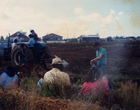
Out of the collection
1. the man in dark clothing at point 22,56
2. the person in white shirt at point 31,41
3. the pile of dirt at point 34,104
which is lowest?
the pile of dirt at point 34,104

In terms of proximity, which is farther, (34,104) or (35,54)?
(35,54)

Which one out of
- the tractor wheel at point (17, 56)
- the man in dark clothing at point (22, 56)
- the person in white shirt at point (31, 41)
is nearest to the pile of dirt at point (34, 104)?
the tractor wheel at point (17, 56)

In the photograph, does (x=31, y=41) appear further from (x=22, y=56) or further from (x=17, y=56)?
(x=17, y=56)

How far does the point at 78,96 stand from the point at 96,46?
2.25 meters

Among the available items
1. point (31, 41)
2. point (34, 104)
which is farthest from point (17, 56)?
point (34, 104)

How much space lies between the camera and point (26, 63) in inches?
332

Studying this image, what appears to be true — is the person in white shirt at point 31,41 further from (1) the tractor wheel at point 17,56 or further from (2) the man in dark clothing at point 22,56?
(1) the tractor wheel at point 17,56

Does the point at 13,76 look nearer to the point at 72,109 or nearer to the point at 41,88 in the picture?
the point at 41,88

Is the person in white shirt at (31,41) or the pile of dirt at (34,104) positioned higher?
the person in white shirt at (31,41)

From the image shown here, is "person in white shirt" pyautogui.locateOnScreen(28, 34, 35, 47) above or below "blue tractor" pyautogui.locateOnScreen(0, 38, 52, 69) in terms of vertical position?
above

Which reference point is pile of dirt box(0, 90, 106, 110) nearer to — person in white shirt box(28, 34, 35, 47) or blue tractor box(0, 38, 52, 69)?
blue tractor box(0, 38, 52, 69)

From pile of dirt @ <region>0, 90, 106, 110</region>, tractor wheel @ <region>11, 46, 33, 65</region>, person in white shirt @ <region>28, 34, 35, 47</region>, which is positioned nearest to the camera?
pile of dirt @ <region>0, 90, 106, 110</region>

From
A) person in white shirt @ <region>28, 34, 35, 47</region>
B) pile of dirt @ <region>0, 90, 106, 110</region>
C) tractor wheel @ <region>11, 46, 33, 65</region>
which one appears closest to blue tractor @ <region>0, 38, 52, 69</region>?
tractor wheel @ <region>11, 46, 33, 65</region>

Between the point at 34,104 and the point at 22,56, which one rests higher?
the point at 22,56
